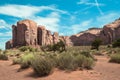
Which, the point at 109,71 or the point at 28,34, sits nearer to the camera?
the point at 109,71

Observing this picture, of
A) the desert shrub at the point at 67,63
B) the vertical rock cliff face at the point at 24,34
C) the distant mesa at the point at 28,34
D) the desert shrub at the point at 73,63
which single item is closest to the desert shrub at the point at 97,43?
the distant mesa at the point at 28,34

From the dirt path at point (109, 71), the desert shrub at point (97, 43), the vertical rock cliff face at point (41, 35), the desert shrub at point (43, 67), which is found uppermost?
the vertical rock cliff face at point (41, 35)

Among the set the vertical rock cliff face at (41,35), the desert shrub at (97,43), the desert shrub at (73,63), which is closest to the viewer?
the desert shrub at (73,63)

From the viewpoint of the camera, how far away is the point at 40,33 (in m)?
152

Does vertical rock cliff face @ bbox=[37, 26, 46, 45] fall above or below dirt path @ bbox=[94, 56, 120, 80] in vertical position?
above

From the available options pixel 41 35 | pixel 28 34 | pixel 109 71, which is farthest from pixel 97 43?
pixel 41 35

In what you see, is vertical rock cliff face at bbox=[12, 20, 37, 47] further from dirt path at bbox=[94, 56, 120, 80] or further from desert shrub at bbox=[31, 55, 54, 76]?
desert shrub at bbox=[31, 55, 54, 76]

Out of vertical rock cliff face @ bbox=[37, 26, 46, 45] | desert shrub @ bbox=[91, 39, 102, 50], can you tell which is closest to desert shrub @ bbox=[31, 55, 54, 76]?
desert shrub @ bbox=[91, 39, 102, 50]

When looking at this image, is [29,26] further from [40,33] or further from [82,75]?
[82,75]

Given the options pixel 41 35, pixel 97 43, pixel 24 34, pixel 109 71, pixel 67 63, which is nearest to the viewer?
pixel 67 63

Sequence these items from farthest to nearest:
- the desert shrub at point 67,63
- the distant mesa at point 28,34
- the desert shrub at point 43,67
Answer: the distant mesa at point 28,34 < the desert shrub at point 67,63 < the desert shrub at point 43,67

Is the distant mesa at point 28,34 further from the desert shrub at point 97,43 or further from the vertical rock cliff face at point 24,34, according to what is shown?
the desert shrub at point 97,43

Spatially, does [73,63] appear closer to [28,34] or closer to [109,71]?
[109,71]

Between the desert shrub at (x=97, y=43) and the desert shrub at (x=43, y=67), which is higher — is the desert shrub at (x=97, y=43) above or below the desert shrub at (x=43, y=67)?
above
